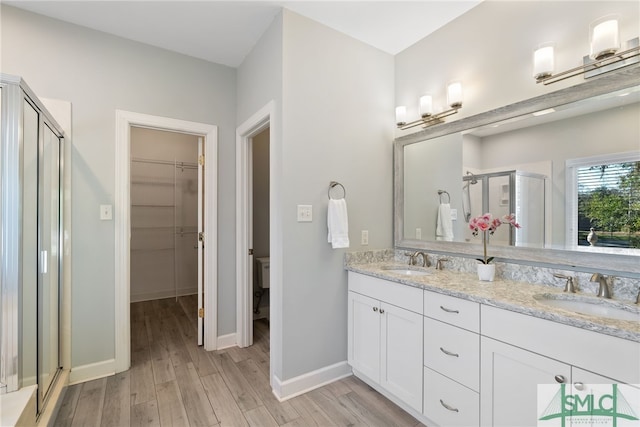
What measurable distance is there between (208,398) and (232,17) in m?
2.62

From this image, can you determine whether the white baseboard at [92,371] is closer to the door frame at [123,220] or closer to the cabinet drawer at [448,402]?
the door frame at [123,220]

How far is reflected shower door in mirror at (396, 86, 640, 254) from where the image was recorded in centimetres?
144

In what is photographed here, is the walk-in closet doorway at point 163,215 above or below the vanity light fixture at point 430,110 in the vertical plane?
below

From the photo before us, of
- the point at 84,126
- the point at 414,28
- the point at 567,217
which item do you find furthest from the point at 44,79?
the point at 567,217

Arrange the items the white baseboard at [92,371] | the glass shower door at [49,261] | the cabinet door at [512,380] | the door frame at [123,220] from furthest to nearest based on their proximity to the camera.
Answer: the door frame at [123,220] < the white baseboard at [92,371] < the glass shower door at [49,261] < the cabinet door at [512,380]

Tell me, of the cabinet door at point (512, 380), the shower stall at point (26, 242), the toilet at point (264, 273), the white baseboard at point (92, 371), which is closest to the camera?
the cabinet door at point (512, 380)

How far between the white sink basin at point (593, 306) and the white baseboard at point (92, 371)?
286 centimetres

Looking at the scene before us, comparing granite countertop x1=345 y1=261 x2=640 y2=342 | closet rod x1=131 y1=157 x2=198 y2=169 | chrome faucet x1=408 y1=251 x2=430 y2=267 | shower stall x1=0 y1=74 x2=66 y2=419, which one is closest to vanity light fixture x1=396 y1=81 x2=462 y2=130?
chrome faucet x1=408 y1=251 x2=430 y2=267

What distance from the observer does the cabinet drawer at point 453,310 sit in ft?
4.67

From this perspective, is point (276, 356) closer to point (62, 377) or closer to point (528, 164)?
point (62, 377)

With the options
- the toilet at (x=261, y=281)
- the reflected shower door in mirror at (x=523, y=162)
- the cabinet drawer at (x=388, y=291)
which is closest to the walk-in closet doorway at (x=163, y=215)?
the toilet at (x=261, y=281)

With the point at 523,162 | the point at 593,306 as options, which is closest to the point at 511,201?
the point at 523,162

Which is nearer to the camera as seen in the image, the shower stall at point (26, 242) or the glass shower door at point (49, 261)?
the shower stall at point (26, 242)

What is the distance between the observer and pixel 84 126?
2.16 meters
